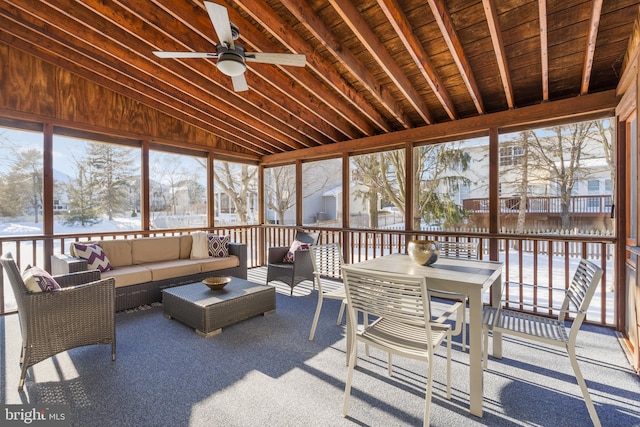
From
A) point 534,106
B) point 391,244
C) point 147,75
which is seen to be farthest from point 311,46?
point 391,244

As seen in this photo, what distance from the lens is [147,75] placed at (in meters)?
4.29

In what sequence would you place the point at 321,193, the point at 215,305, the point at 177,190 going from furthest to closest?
1. the point at 321,193
2. the point at 177,190
3. the point at 215,305

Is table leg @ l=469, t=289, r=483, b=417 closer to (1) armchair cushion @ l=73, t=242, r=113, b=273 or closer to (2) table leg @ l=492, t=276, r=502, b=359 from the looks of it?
(2) table leg @ l=492, t=276, r=502, b=359

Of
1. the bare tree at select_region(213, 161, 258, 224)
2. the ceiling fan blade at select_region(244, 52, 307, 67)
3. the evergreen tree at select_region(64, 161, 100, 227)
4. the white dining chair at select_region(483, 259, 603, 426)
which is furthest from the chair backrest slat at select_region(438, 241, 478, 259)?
the evergreen tree at select_region(64, 161, 100, 227)

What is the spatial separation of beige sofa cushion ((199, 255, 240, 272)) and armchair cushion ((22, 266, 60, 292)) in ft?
7.22

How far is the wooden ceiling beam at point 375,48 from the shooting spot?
8.64 feet

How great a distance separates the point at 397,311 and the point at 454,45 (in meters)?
2.54

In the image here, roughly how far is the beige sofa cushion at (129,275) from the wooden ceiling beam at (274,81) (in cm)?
279

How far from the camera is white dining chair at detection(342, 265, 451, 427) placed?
1.77 meters

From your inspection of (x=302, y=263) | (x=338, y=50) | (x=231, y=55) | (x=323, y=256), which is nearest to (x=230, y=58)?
(x=231, y=55)

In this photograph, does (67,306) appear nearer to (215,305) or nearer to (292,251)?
(215,305)

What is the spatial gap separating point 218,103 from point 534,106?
4.26m

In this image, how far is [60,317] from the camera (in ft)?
8.10

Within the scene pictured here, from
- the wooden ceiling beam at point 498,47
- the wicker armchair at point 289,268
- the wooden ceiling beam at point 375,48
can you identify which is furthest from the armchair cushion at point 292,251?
the wooden ceiling beam at point 498,47
